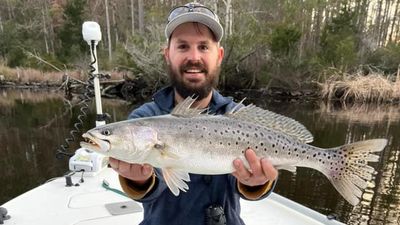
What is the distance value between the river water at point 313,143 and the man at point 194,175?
340 centimetres

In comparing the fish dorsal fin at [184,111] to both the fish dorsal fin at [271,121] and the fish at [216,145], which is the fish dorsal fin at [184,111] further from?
the fish dorsal fin at [271,121]

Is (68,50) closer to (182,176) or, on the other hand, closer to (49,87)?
(49,87)

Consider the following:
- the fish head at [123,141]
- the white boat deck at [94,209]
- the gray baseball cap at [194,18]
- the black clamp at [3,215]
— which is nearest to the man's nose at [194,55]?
the gray baseball cap at [194,18]

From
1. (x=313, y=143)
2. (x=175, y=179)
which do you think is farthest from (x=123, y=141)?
(x=313, y=143)

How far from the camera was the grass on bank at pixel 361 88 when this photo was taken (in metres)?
20.4

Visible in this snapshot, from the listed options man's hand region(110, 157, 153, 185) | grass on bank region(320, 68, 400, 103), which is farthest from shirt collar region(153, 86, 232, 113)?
grass on bank region(320, 68, 400, 103)

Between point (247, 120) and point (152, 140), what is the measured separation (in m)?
0.60

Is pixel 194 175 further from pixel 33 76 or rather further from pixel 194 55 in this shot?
pixel 33 76

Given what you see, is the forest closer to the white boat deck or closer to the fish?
the white boat deck

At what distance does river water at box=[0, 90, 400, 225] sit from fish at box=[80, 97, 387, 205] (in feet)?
10.7

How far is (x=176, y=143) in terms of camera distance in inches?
81.1

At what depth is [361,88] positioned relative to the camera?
68.8 feet

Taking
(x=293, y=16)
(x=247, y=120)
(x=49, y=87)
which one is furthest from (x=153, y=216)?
(x=49, y=87)

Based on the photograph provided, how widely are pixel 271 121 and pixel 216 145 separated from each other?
0.42 meters
